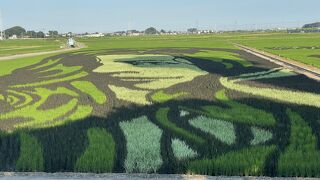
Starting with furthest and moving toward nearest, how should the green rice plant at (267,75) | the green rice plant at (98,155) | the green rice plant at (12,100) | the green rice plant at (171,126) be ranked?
1. the green rice plant at (267,75)
2. the green rice plant at (12,100)
3. the green rice plant at (171,126)
4. the green rice plant at (98,155)

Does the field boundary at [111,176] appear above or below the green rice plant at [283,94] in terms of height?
below

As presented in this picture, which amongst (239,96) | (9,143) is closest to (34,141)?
(9,143)

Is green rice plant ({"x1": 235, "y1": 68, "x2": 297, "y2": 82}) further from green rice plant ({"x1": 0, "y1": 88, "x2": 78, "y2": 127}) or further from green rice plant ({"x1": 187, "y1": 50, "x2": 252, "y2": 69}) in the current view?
green rice plant ({"x1": 0, "y1": 88, "x2": 78, "y2": 127})

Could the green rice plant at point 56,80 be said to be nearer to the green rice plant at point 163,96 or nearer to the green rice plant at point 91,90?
the green rice plant at point 91,90

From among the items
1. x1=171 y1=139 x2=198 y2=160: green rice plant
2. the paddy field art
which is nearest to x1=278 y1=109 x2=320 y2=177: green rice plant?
the paddy field art

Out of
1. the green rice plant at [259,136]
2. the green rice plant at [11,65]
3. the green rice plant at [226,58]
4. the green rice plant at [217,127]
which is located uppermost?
the green rice plant at [226,58]

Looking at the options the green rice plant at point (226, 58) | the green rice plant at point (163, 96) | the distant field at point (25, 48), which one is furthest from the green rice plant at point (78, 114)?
the distant field at point (25, 48)

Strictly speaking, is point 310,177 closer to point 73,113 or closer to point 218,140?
point 218,140
